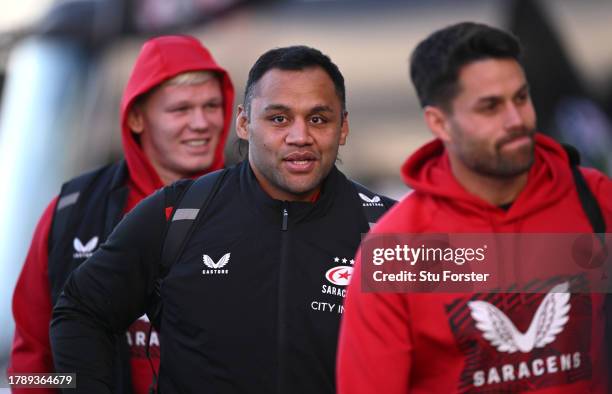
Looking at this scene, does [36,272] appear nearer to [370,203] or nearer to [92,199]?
[92,199]

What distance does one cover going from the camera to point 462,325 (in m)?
2.54

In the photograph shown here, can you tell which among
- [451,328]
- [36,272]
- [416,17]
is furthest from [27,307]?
[416,17]

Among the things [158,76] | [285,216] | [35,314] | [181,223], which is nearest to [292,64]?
[285,216]

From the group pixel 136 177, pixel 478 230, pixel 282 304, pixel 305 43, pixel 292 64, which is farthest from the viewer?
pixel 305 43

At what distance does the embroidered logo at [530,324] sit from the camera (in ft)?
8.38

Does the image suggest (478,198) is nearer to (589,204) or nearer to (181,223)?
(589,204)

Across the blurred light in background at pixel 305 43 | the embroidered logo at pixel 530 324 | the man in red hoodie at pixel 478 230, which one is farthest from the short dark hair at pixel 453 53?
the blurred light in background at pixel 305 43

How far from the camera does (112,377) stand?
3.26 meters

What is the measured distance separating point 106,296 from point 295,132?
0.65m

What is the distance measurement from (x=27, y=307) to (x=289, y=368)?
1136mm

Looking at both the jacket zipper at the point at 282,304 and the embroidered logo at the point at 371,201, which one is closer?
the jacket zipper at the point at 282,304

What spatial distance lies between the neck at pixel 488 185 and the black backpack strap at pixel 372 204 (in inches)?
20.9

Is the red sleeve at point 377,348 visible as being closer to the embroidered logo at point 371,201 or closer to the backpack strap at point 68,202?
the embroidered logo at point 371,201

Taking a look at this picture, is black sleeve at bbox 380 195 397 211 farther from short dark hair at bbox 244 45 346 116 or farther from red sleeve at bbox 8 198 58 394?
red sleeve at bbox 8 198 58 394
